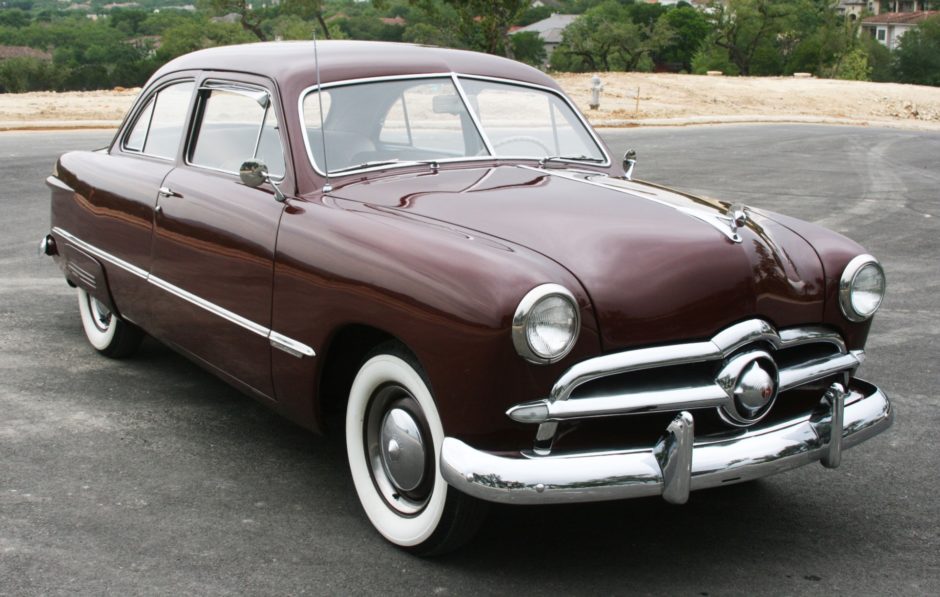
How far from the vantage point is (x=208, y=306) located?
4.48 meters

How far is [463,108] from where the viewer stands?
4.74 metres

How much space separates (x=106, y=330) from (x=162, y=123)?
1209 mm

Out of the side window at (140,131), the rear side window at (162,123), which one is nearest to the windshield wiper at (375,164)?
the rear side window at (162,123)

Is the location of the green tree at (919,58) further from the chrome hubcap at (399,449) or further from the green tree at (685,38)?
the chrome hubcap at (399,449)

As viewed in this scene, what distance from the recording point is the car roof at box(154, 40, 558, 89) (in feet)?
15.1

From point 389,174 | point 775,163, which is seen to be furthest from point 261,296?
point 775,163

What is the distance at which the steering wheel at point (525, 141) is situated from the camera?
4.75m

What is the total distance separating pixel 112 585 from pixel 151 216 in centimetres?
206

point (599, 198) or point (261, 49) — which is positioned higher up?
point (261, 49)

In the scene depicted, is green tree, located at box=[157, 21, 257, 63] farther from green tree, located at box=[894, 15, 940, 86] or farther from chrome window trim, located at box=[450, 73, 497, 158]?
green tree, located at box=[894, 15, 940, 86]

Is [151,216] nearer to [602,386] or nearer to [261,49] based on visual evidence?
[261,49]

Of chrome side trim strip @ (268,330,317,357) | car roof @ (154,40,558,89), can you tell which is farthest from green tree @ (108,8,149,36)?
chrome side trim strip @ (268,330,317,357)

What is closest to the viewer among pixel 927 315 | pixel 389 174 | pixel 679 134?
pixel 389 174

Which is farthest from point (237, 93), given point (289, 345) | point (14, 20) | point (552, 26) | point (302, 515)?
point (552, 26)
